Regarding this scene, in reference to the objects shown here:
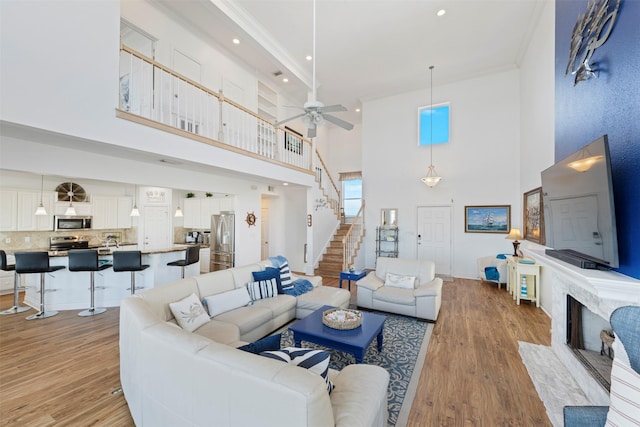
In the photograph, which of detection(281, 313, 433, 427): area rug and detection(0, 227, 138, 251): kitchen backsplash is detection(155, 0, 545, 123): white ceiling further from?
detection(0, 227, 138, 251): kitchen backsplash

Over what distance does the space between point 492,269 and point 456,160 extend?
2915mm

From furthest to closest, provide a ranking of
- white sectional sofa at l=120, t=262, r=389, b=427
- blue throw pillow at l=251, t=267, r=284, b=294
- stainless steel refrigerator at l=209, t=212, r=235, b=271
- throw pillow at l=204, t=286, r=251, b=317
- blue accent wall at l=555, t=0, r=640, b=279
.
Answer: stainless steel refrigerator at l=209, t=212, r=235, b=271, blue throw pillow at l=251, t=267, r=284, b=294, throw pillow at l=204, t=286, r=251, b=317, blue accent wall at l=555, t=0, r=640, b=279, white sectional sofa at l=120, t=262, r=389, b=427

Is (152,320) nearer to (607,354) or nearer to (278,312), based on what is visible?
(278,312)

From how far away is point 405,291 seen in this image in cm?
421

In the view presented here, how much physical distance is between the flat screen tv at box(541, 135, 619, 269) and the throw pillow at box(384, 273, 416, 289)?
2027 millimetres

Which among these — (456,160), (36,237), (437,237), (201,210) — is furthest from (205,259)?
(456,160)

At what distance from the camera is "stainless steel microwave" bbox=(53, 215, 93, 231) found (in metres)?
5.83

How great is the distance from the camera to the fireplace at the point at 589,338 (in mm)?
2197

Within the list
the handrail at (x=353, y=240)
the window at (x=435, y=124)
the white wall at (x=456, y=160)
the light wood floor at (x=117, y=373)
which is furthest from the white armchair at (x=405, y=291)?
the window at (x=435, y=124)

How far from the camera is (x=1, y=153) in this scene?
3004mm

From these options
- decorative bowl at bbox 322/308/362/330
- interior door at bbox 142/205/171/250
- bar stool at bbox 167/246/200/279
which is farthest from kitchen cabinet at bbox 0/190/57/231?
decorative bowl at bbox 322/308/362/330

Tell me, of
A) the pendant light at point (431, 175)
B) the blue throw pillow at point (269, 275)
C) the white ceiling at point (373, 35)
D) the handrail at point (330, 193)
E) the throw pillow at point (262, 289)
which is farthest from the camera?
the handrail at point (330, 193)

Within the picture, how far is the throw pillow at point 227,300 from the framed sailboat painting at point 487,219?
594cm

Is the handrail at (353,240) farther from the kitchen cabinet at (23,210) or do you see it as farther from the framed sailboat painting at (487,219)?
the kitchen cabinet at (23,210)
